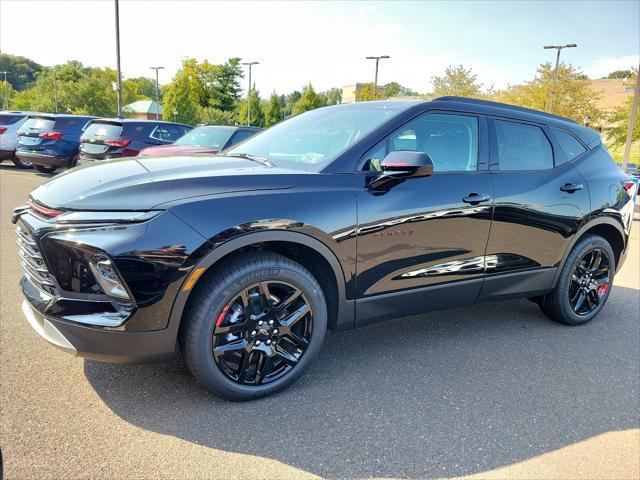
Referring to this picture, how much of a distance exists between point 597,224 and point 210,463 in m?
3.64

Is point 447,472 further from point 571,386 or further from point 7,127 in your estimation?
point 7,127

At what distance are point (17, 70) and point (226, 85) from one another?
8624 cm

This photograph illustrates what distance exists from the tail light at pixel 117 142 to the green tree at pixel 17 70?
128259mm

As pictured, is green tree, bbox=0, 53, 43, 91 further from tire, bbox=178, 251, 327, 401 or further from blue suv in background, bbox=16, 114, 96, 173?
tire, bbox=178, 251, 327, 401

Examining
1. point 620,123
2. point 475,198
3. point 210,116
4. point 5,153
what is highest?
point 620,123

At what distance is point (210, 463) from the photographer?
7.23 ft

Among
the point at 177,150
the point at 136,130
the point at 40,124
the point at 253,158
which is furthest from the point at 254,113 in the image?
the point at 253,158

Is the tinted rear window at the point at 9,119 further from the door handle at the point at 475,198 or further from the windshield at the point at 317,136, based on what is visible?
the door handle at the point at 475,198

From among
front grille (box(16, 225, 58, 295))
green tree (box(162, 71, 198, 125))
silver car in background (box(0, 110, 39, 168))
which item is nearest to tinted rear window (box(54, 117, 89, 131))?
silver car in background (box(0, 110, 39, 168))

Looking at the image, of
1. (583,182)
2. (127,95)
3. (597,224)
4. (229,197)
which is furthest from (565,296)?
(127,95)

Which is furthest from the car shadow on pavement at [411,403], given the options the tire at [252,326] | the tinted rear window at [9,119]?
the tinted rear window at [9,119]

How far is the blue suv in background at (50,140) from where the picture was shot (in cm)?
1266

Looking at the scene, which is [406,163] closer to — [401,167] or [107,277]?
[401,167]

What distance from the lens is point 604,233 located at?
14.4 feet
